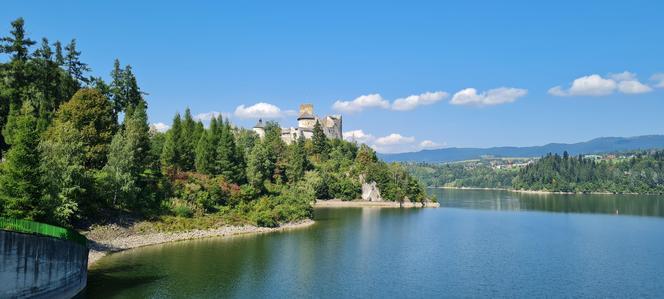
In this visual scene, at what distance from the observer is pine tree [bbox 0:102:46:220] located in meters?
33.0

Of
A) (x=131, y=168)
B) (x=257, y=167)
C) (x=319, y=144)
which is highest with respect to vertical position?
(x=319, y=144)

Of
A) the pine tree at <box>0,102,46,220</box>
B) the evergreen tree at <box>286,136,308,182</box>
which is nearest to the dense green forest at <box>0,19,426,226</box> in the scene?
the pine tree at <box>0,102,46,220</box>

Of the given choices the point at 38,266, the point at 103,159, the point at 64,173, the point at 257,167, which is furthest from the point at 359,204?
the point at 38,266

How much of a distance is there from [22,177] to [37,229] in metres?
7.15

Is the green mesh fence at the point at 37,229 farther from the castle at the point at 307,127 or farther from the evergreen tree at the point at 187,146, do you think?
the castle at the point at 307,127

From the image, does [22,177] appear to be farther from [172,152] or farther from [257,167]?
[257,167]

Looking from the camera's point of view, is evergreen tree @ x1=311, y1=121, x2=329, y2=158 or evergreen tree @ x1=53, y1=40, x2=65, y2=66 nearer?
evergreen tree @ x1=53, y1=40, x2=65, y2=66

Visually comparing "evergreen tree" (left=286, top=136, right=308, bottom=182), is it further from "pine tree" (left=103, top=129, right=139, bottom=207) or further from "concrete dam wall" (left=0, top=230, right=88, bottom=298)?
"concrete dam wall" (left=0, top=230, right=88, bottom=298)

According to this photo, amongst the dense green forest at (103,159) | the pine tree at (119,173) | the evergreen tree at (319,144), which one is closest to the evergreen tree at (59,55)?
the dense green forest at (103,159)

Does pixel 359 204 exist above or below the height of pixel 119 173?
below

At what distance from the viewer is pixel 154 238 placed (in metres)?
52.6

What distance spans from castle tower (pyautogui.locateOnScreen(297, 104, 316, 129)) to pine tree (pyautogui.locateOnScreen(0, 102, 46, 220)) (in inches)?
4959

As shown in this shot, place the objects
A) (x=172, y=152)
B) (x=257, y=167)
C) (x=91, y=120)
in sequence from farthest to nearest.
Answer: (x=257, y=167) → (x=172, y=152) → (x=91, y=120)

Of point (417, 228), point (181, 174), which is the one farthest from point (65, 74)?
point (417, 228)
